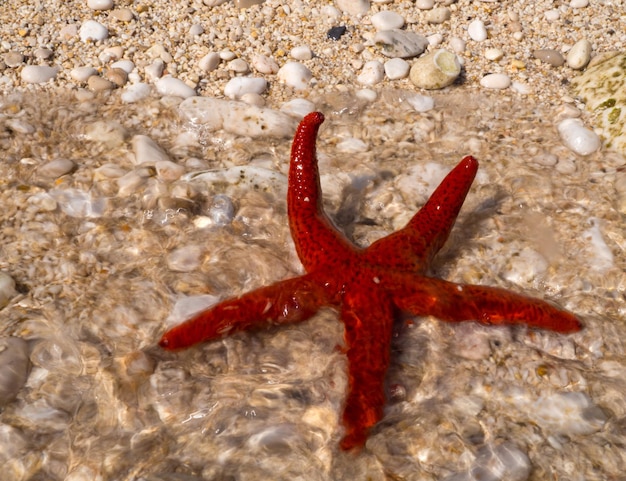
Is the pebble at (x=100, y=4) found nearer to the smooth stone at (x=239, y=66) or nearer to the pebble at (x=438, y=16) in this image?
the smooth stone at (x=239, y=66)

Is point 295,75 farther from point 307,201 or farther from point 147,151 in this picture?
point 307,201

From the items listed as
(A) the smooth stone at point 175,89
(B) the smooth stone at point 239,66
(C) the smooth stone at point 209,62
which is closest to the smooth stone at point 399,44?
(B) the smooth stone at point 239,66

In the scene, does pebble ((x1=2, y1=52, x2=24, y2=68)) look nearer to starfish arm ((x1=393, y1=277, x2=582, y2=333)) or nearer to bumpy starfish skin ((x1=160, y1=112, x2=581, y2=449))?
bumpy starfish skin ((x1=160, y1=112, x2=581, y2=449))

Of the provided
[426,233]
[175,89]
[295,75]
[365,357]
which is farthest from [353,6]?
[365,357]

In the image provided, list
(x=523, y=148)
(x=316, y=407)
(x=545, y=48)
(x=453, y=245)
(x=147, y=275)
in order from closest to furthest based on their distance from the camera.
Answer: (x=316, y=407), (x=147, y=275), (x=453, y=245), (x=523, y=148), (x=545, y=48)

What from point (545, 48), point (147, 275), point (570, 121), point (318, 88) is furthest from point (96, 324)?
point (545, 48)

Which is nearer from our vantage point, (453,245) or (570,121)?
(453,245)

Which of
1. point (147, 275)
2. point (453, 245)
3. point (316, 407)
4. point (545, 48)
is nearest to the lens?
point (316, 407)

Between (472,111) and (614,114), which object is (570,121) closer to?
(614,114)
